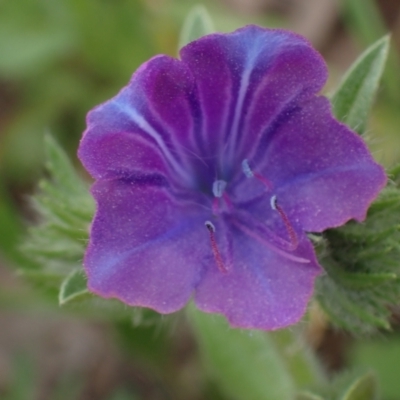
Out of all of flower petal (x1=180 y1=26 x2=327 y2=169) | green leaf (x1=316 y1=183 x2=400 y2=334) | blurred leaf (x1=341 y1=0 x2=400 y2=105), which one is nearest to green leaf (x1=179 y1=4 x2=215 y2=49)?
flower petal (x1=180 y1=26 x2=327 y2=169)

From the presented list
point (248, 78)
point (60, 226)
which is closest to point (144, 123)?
point (248, 78)

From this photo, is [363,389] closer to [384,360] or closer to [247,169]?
[247,169]

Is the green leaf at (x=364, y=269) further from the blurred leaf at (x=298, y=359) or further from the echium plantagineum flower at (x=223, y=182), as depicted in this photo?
the blurred leaf at (x=298, y=359)

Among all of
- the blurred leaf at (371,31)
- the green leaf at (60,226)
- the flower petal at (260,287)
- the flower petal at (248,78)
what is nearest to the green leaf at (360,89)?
the flower petal at (248,78)

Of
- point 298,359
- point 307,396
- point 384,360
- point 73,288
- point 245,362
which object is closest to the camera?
point 73,288

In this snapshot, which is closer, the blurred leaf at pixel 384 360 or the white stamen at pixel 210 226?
the white stamen at pixel 210 226

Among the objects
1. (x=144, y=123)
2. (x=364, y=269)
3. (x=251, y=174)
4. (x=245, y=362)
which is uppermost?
(x=144, y=123)
